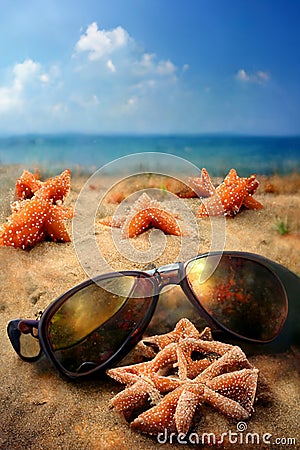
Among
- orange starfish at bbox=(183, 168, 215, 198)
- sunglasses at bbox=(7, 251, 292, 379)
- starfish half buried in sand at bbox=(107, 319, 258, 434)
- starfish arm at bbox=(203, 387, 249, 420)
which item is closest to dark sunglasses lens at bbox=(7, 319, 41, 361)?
sunglasses at bbox=(7, 251, 292, 379)

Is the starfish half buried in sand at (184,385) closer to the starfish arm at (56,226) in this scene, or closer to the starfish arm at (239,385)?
the starfish arm at (239,385)

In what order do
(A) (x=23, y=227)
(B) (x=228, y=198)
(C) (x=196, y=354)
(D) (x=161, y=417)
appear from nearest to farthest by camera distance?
1. (D) (x=161, y=417)
2. (C) (x=196, y=354)
3. (A) (x=23, y=227)
4. (B) (x=228, y=198)

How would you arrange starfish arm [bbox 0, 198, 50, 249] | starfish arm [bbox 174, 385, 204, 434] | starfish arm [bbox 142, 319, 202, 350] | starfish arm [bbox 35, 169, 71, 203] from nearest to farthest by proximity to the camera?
starfish arm [bbox 174, 385, 204, 434] < starfish arm [bbox 142, 319, 202, 350] < starfish arm [bbox 0, 198, 50, 249] < starfish arm [bbox 35, 169, 71, 203]

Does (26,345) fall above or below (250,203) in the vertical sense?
below

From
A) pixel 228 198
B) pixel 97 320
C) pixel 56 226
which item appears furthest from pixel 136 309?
pixel 228 198

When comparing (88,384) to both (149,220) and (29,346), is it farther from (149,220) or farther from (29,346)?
(149,220)

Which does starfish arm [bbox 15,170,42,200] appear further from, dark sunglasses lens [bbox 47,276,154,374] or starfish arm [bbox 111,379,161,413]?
starfish arm [bbox 111,379,161,413]
